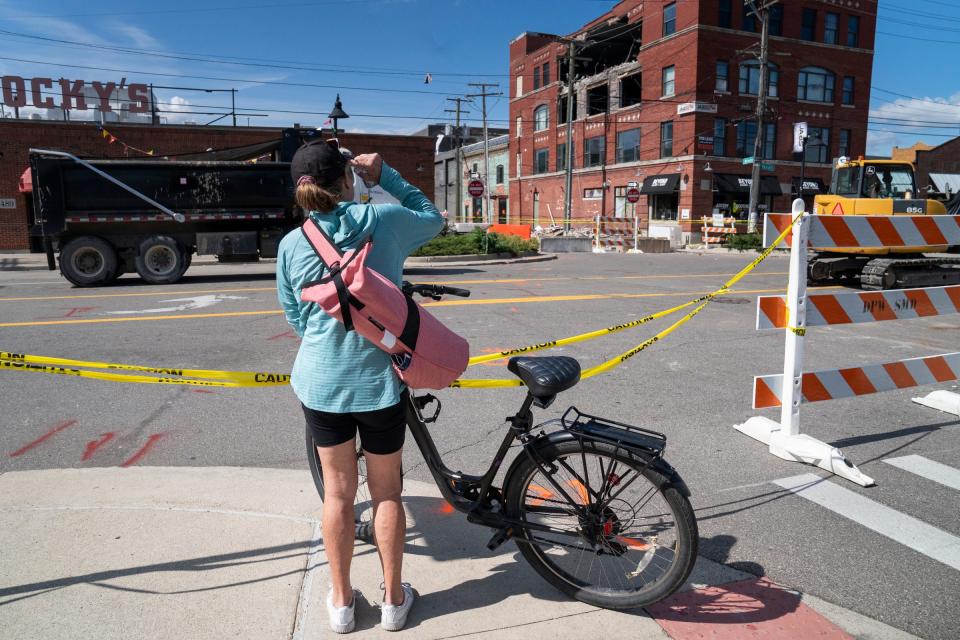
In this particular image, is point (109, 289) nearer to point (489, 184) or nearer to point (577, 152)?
point (577, 152)

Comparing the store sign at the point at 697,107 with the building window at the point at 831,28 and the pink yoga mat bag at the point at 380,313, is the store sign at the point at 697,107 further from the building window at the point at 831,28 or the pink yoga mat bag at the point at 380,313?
the pink yoga mat bag at the point at 380,313

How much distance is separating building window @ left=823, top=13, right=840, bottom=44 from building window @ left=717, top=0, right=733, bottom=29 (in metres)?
7.58

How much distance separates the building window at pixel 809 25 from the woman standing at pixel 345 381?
49366 millimetres

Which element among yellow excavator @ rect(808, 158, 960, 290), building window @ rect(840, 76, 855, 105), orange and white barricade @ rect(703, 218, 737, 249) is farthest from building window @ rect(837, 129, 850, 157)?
yellow excavator @ rect(808, 158, 960, 290)

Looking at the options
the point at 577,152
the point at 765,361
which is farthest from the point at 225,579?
Result: the point at 577,152

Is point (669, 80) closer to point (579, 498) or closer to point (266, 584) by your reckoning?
point (579, 498)

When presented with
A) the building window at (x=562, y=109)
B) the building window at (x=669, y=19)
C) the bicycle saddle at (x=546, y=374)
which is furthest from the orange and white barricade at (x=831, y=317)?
the building window at (x=562, y=109)

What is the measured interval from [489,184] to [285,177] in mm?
51970

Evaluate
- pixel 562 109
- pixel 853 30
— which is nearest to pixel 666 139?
pixel 562 109

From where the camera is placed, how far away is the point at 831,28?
44.2 meters

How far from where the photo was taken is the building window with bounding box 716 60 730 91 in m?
41.3

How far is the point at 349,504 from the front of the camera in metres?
2.72

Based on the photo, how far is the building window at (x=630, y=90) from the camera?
48.4 metres

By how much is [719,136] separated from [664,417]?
40.4 metres
